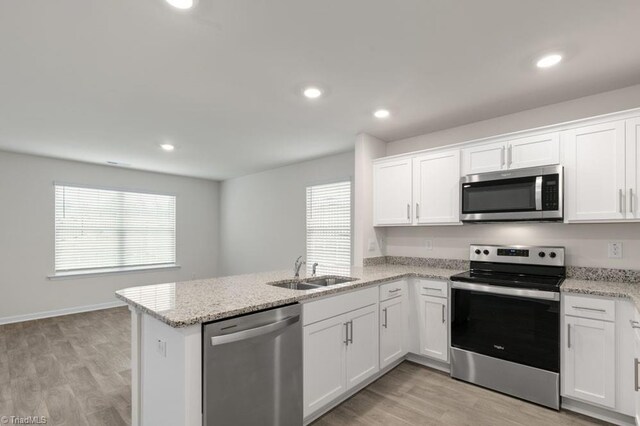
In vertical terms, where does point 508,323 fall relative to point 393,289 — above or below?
below

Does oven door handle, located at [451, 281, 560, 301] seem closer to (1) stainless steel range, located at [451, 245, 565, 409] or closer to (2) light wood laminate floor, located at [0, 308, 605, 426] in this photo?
(1) stainless steel range, located at [451, 245, 565, 409]

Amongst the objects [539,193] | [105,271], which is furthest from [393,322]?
[105,271]

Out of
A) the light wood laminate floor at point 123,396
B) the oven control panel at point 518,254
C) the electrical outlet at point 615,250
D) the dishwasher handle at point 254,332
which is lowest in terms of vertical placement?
the light wood laminate floor at point 123,396

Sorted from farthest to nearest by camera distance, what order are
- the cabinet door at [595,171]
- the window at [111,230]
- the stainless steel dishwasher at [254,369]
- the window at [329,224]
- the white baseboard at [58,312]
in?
the window at [111,230] < the window at [329,224] < the white baseboard at [58,312] < the cabinet door at [595,171] < the stainless steel dishwasher at [254,369]

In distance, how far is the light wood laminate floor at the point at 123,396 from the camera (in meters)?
2.28

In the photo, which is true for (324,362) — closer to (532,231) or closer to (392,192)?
(392,192)

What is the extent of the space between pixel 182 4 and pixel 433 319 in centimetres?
306

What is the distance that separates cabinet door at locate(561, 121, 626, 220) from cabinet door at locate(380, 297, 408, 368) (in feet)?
5.28

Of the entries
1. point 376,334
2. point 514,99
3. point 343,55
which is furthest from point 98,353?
point 514,99

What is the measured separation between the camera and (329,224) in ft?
16.3

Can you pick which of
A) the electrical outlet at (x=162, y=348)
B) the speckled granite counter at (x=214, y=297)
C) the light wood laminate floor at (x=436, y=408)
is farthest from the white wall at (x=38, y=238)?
the light wood laminate floor at (x=436, y=408)

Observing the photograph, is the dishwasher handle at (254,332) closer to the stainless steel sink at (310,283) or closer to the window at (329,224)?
the stainless steel sink at (310,283)

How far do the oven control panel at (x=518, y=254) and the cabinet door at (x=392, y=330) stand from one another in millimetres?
889

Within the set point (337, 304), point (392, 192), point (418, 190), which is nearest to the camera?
point (337, 304)
